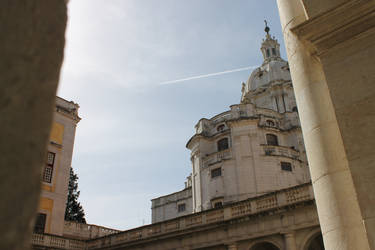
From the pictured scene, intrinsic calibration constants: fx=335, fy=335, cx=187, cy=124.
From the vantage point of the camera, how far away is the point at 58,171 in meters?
28.5

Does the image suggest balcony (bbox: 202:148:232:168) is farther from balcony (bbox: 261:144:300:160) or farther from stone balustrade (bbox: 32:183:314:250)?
stone balustrade (bbox: 32:183:314:250)

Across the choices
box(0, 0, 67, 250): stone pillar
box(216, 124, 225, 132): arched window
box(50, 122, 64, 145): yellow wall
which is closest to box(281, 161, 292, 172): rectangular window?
box(216, 124, 225, 132): arched window

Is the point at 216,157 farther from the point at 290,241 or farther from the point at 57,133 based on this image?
the point at 290,241

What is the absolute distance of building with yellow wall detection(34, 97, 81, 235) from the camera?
87.5 feet

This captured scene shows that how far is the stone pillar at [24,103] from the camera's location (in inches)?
41.4

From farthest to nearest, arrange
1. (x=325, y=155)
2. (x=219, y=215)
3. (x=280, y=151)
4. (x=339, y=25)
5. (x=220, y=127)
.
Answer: (x=220, y=127), (x=280, y=151), (x=219, y=215), (x=325, y=155), (x=339, y=25)

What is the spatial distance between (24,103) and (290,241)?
67.4ft

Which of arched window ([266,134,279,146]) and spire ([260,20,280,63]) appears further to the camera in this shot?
spire ([260,20,280,63])

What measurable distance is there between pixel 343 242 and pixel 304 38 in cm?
328

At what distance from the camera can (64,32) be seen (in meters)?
1.42

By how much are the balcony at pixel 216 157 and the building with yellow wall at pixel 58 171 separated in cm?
1727

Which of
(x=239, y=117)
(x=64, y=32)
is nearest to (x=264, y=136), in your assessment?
(x=239, y=117)

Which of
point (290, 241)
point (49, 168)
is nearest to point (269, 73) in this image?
point (49, 168)

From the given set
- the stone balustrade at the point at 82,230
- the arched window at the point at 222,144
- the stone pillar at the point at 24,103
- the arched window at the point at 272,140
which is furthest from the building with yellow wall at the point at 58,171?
the stone pillar at the point at 24,103
